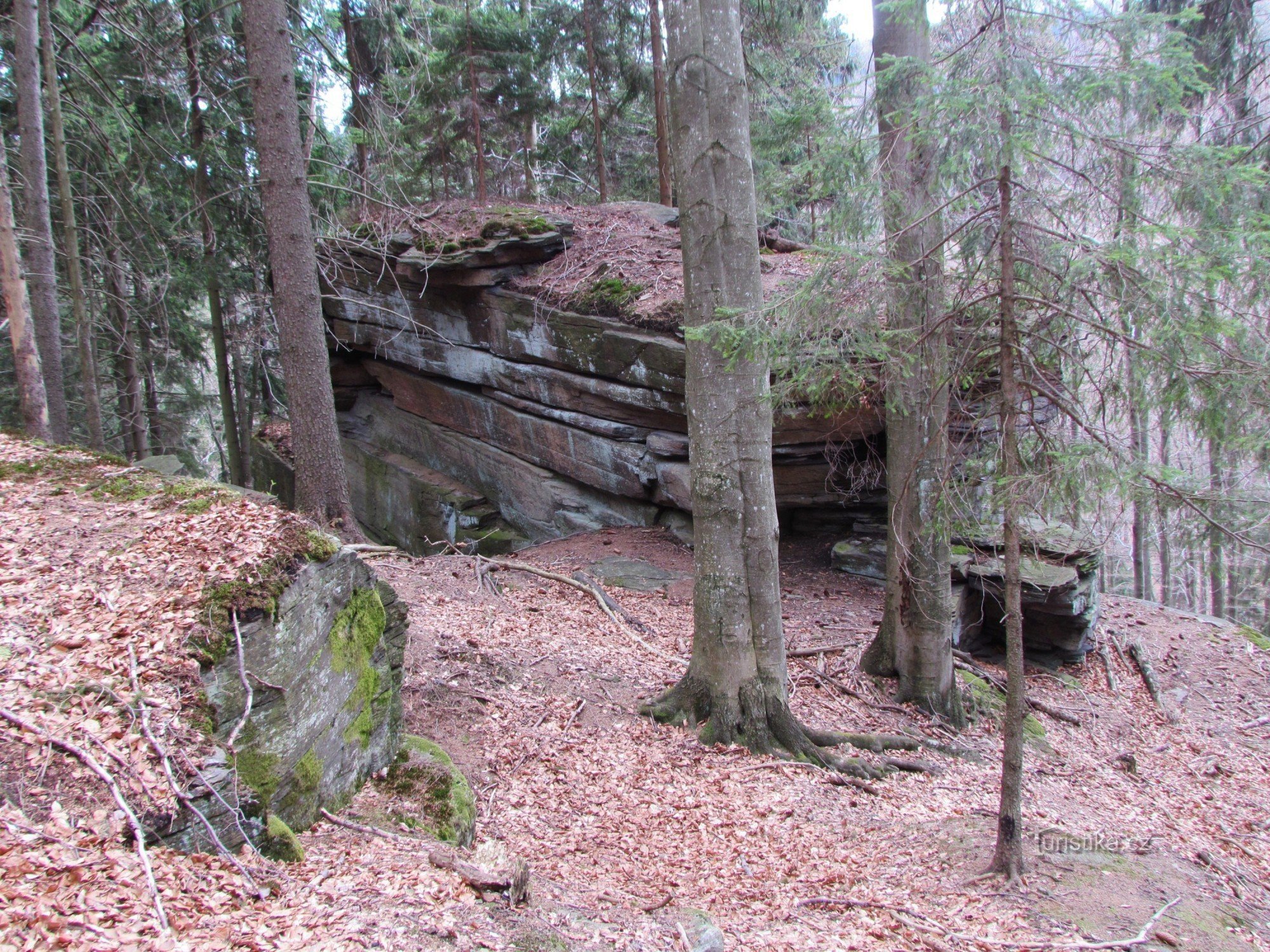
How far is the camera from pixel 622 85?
17.6 meters

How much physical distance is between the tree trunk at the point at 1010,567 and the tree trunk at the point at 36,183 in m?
10.5

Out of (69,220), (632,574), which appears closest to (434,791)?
(632,574)

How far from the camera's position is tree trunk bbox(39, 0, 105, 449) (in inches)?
398

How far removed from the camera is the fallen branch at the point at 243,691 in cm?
323

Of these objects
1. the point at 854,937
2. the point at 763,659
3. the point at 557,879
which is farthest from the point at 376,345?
the point at 854,937

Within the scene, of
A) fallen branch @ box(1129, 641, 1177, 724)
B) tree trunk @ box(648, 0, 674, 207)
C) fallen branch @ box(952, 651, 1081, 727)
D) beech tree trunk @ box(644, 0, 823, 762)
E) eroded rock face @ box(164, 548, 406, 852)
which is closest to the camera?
eroded rock face @ box(164, 548, 406, 852)

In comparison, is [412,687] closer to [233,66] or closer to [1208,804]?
[1208,804]

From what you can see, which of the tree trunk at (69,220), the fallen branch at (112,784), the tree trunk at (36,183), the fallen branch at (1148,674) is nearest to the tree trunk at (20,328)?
the tree trunk at (36,183)

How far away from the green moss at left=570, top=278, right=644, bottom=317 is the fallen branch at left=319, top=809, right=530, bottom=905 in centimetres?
900

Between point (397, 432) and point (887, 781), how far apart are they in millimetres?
13441

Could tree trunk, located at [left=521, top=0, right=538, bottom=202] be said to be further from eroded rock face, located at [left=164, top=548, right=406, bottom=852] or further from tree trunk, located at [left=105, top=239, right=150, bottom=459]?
eroded rock face, located at [left=164, top=548, right=406, bottom=852]

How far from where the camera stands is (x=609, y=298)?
11.8 metres

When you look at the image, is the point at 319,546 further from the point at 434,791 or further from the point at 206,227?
the point at 206,227

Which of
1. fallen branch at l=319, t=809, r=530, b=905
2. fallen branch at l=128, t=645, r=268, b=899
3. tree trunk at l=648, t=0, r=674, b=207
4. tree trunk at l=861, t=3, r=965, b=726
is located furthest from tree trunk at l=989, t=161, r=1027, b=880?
tree trunk at l=648, t=0, r=674, b=207
